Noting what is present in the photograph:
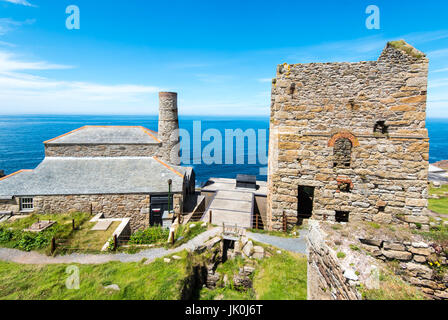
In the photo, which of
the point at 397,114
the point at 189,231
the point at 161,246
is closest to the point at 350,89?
the point at 397,114

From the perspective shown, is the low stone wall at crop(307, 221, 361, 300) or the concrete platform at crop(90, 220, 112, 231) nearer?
the low stone wall at crop(307, 221, 361, 300)

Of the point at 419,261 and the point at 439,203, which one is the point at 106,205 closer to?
the point at 419,261

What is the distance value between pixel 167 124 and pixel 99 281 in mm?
18051

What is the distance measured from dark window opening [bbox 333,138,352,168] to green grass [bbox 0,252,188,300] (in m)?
8.59

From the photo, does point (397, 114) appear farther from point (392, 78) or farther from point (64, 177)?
point (64, 177)

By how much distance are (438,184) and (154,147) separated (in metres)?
34.1

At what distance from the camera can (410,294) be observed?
5.07 m

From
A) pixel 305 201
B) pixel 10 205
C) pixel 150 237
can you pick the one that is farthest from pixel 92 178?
pixel 305 201

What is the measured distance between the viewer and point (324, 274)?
6742 millimetres

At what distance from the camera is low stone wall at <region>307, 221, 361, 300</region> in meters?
5.51

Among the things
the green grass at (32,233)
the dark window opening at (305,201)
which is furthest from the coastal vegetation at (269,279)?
the green grass at (32,233)

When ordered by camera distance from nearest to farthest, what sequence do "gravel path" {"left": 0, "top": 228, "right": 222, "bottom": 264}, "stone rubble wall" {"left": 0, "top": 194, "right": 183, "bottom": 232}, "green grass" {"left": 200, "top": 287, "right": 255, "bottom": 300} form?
"green grass" {"left": 200, "top": 287, "right": 255, "bottom": 300}
"gravel path" {"left": 0, "top": 228, "right": 222, "bottom": 264}
"stone rubble wall" {"left": 0, "top": 194, "right": 183, "bottom": 232}

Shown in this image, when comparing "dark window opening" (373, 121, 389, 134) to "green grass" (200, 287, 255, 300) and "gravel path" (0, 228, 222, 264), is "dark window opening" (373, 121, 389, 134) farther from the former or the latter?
"gravel path" (0, 228, 222, 264)

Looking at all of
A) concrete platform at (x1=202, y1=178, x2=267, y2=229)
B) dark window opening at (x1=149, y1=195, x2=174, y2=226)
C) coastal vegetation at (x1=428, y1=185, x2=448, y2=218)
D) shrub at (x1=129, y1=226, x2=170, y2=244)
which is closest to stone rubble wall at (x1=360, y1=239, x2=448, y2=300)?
concrete platform at (x1=202, y1=178, x2=267, y2=229)
